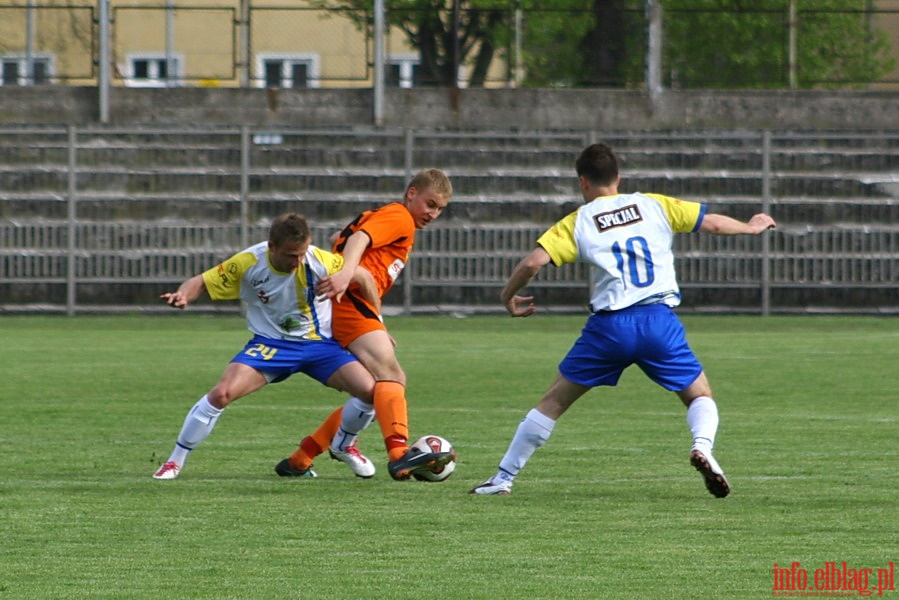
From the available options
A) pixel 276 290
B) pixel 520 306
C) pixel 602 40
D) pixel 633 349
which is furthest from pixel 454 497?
pixel 602 40

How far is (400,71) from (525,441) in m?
19.7

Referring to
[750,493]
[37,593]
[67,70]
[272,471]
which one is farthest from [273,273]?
[67,70]

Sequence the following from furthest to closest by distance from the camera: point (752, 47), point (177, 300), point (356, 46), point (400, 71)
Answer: point (752, 47) → point (400, 71) → point (356, 46) → point (177, 300)

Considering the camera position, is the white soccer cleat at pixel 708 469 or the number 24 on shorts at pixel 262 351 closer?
the white soccer cleat at pixel 708 469

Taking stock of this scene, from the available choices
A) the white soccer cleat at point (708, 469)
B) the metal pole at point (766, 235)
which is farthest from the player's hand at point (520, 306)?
the metal pole at point (766, 235)

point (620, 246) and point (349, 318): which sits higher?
point (620, 246)

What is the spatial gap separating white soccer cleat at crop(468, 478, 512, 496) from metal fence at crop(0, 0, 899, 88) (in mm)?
19445

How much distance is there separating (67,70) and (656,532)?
859 inches

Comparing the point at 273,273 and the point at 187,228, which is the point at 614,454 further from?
the point at 187,228

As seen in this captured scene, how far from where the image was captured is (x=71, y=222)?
25672mm

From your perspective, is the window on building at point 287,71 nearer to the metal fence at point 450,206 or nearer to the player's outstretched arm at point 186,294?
the metal fence at point 450,206

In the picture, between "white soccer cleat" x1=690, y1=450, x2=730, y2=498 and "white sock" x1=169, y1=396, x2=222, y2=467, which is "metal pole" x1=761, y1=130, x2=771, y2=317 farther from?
"white soccer cleat" x1=690, y1=450, x2=730, y2=498

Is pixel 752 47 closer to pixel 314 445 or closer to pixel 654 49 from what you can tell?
pixel 654 49

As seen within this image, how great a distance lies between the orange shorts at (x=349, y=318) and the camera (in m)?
8.66
